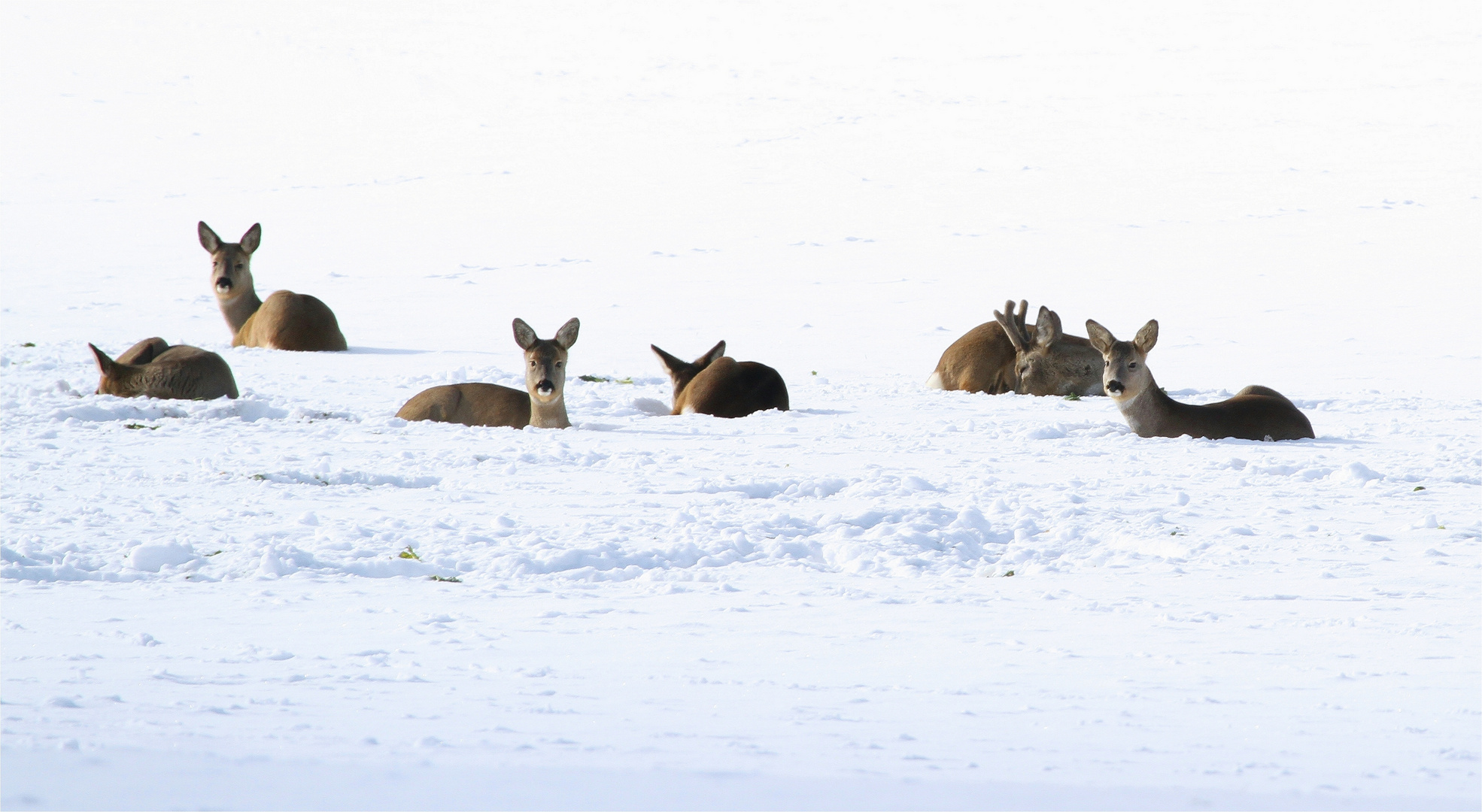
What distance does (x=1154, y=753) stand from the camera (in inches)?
147

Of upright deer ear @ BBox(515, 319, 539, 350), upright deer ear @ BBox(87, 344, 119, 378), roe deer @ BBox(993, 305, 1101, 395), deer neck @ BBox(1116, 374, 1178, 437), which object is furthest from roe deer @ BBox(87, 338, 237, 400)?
roe deer @ BBox(993, 305, 1101, 395)

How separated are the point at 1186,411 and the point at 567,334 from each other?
4.03 metres

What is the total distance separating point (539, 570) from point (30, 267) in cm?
2154

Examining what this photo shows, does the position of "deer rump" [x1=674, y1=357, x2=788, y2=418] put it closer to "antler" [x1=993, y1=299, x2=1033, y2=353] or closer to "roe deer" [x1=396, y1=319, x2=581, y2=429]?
"roe deer" [x1=396, y1=319, x2=581, y2=429]

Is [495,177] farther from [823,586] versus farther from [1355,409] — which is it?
[823,586]

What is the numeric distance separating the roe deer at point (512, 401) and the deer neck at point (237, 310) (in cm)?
658

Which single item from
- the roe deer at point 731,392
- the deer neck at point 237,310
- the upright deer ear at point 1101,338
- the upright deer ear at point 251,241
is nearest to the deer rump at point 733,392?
the roe deer at point 731,392

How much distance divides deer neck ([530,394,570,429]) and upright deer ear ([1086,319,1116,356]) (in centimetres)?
343

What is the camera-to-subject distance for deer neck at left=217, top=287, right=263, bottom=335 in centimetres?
1662

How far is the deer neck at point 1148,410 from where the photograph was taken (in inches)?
407

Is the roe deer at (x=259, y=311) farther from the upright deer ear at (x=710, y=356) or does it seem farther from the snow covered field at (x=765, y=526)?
the upright deer ear at (x=710, y=356)

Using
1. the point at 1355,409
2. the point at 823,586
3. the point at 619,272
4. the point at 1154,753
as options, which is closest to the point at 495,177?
the point at 619,272

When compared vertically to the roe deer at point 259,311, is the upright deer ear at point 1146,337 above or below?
below

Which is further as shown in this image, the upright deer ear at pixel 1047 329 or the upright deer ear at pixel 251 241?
the upright deer ear at pixel 251 241
